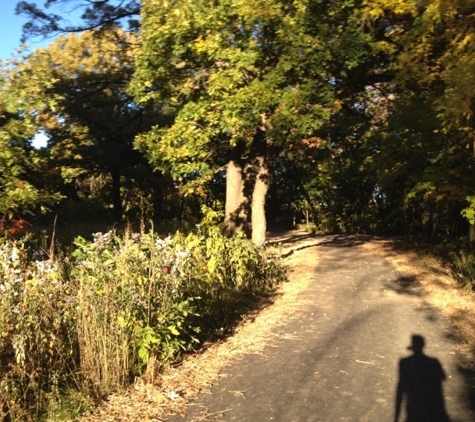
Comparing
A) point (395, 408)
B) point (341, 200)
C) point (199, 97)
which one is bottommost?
point (395, 408)

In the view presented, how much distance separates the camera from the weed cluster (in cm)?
383

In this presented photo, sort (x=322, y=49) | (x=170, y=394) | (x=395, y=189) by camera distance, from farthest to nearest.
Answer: (x=395, y=189) < (x=322, y=49) < (x=170, y=394)

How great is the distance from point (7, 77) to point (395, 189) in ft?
44.0

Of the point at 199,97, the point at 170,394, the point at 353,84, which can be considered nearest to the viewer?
the point at 170,394

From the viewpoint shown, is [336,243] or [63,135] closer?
[336,243]

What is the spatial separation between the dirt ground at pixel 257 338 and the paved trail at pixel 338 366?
0.13 m

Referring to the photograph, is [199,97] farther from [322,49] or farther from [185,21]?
[322,49]

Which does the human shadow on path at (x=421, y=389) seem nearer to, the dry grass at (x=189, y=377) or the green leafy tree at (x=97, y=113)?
the dry grass at (x=189, y=377)

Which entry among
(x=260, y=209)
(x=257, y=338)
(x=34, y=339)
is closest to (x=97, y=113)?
(x=260, y=209)

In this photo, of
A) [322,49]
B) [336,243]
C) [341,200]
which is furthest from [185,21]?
[341,200]

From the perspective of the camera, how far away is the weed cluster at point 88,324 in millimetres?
3832

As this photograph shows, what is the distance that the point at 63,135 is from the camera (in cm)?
1931

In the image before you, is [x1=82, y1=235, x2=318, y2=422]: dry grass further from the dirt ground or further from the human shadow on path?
the human shadow on path

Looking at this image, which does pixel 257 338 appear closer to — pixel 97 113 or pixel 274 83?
pixel 274 83
